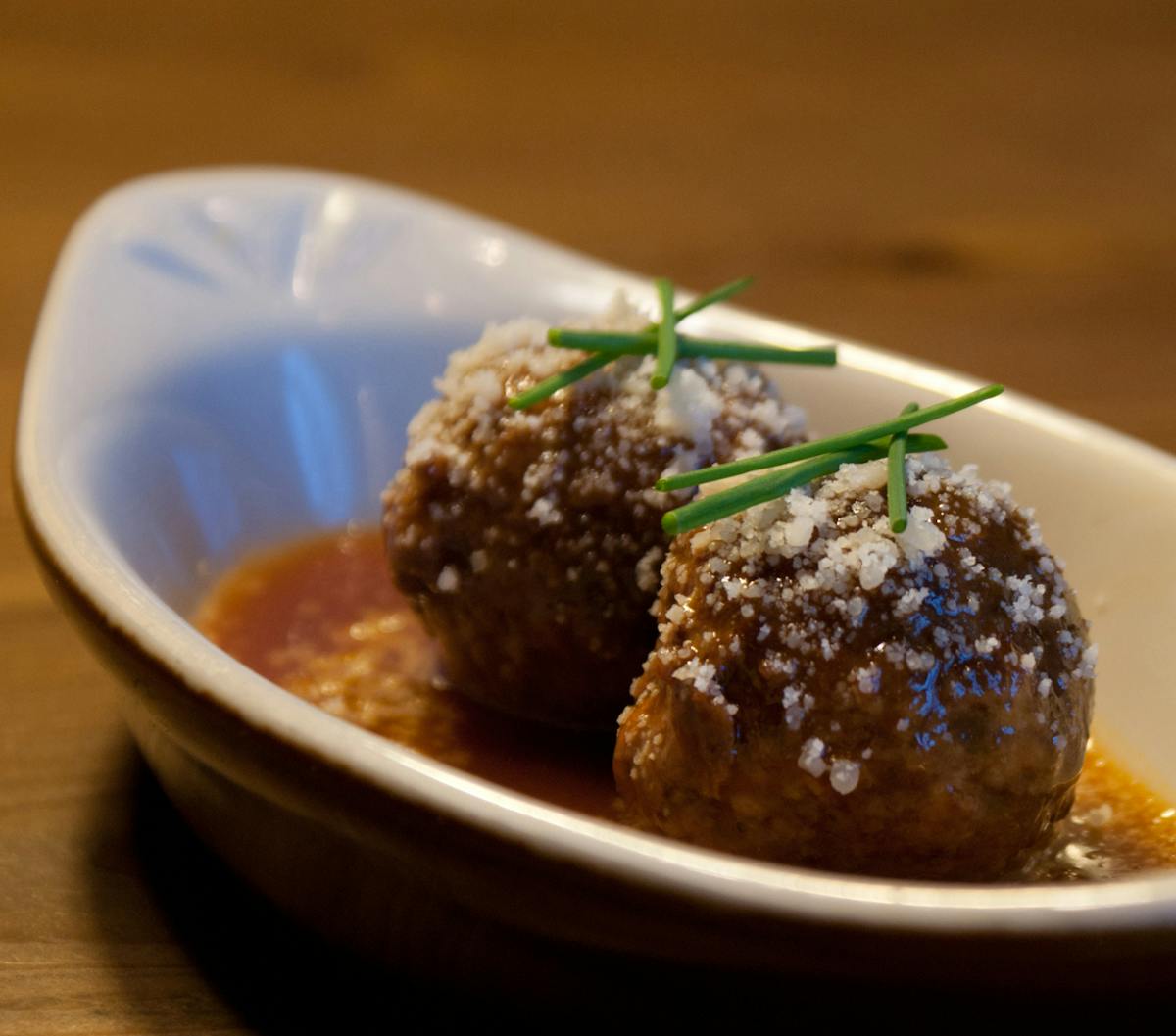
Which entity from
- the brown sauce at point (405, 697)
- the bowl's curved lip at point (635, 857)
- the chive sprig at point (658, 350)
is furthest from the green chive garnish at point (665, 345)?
the bowl's curved lip at point (635, 857)

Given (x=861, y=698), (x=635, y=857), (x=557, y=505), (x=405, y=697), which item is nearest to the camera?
(x=635, y=857)

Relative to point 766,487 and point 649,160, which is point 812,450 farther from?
point 649,160

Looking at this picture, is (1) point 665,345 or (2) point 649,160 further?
(2) point 649,160

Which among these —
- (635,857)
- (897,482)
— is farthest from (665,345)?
(635,857)

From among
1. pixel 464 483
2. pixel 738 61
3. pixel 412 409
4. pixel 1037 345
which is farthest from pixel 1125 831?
pixel 738 61

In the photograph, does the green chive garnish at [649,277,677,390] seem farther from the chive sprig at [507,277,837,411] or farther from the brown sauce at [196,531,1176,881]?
the brown sauce at [196,531,1176,881]

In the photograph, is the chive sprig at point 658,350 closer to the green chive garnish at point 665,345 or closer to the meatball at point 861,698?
the green chive garnish at point 665,345
